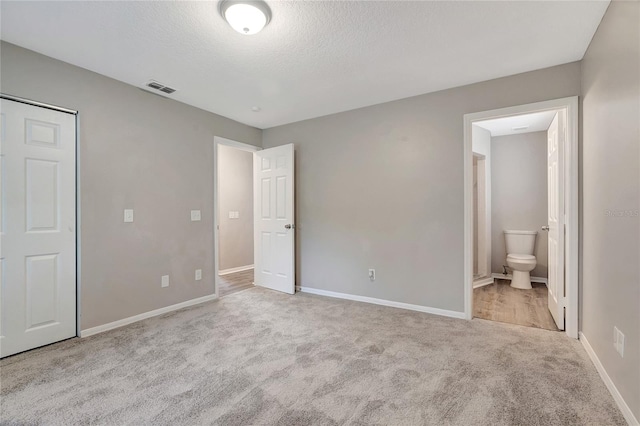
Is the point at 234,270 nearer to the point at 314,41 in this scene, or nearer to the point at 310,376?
the point at 310,376

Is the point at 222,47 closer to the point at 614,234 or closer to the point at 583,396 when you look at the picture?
the point at 614,234

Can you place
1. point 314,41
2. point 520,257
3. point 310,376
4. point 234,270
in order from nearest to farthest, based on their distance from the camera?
point 310,376
point 314,41
point 520,257
point 234,270

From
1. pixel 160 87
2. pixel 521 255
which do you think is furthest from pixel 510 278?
pixel 160 87

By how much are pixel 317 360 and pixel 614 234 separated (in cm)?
211

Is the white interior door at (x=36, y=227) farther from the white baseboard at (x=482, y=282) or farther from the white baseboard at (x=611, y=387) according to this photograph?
the white baseboard at (x=482, y=282)

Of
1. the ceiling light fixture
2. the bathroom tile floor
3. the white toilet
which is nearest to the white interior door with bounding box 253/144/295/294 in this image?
the ceiling light fixture

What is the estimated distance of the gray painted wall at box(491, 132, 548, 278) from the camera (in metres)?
4.84

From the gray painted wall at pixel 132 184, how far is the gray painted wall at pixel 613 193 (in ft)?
12.4

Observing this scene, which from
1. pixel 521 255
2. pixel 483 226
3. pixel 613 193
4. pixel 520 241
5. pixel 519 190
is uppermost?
pixel 519 190

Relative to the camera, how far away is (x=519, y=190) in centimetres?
498

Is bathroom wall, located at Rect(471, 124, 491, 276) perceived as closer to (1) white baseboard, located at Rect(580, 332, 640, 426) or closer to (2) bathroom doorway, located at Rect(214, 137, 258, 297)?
(1) white baseboard, located at Rect(580, 332, 640, 426)

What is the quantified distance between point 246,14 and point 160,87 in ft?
5.56

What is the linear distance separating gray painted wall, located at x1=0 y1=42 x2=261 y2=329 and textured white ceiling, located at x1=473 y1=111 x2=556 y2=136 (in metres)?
3.82

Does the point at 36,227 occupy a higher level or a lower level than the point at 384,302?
higher
